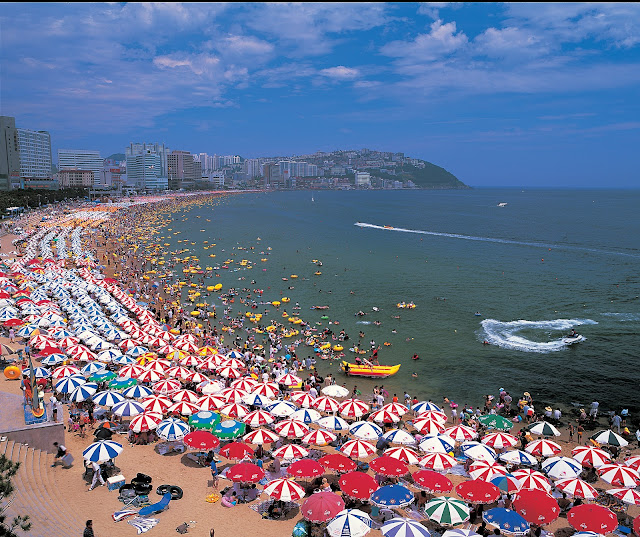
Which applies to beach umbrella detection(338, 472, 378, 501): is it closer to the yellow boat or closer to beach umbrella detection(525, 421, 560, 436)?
beach umbrella detection(525, 421, 560, 436)

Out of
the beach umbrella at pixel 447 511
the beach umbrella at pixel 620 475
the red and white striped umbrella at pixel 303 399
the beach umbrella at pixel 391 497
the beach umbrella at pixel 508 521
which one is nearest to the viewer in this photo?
the beach umbrella at pixel 508 521

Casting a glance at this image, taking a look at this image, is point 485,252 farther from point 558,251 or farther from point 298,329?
point 298,329

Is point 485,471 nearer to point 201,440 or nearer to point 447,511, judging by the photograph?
point 447,511

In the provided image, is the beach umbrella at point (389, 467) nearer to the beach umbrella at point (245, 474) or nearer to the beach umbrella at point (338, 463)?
the beach umbrella at point (338, 463)

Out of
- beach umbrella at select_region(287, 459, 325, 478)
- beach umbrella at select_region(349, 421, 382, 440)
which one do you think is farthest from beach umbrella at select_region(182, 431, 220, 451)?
beach umbrella at select_region(349, 421, 382, 440)

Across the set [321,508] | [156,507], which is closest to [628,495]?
[321,508]

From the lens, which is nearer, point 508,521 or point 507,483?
point 508,521

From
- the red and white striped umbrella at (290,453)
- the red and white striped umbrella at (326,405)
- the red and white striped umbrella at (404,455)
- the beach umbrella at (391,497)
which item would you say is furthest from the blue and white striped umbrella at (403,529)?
the red and white striped umbrella at (326,405)
